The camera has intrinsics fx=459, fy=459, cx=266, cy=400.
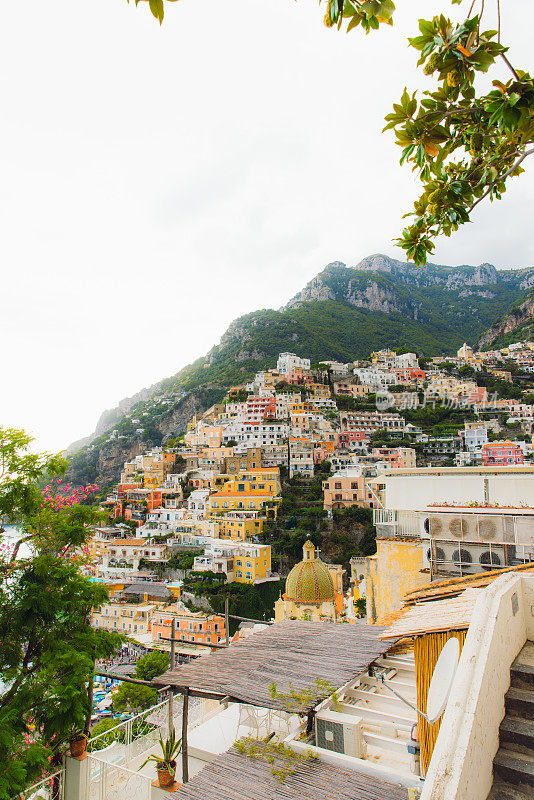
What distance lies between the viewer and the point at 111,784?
5660 mm

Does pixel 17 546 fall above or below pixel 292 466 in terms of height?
above

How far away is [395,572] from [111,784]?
23.3ft

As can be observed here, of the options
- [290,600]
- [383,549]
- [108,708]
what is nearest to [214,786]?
[383,549]

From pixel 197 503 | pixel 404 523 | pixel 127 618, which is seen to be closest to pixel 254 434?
pixel 197 503

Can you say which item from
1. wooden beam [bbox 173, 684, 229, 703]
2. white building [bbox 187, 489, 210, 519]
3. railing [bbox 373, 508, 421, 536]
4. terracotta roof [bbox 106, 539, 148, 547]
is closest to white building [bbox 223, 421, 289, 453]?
white building [bbox 187, 489, 210, 519]

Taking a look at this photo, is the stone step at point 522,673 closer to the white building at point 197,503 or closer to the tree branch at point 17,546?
the tree branch at point 17,546

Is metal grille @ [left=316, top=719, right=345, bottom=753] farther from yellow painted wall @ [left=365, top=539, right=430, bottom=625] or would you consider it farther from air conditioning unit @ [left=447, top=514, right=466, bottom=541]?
yellow painted wall @ [left=365, top=539, right=430, bottom=625]

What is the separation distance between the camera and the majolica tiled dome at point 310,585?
62.9 feet

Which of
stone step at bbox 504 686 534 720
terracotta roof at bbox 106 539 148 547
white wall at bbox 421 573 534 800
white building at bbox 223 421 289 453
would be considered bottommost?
terracotta roof at bbox 106 539 148 547

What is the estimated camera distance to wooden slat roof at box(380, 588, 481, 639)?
3.46m

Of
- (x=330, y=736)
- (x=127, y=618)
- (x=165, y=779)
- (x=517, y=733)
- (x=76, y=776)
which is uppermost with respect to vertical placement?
(x=517, y=733)

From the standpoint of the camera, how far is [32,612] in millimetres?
5734

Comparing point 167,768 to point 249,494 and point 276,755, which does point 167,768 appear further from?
point 249,494

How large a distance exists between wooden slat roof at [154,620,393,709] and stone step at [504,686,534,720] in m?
1.66
